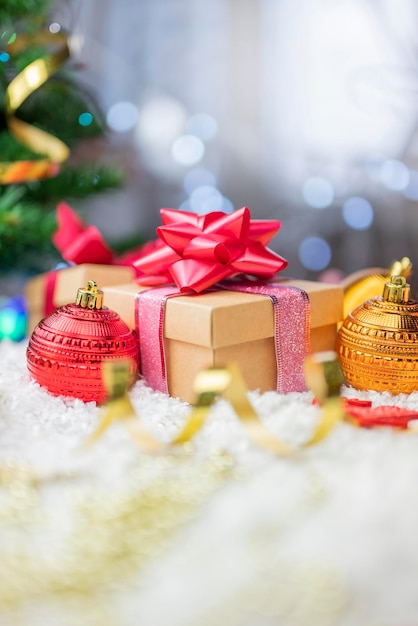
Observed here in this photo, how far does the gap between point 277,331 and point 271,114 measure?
2.77 feet

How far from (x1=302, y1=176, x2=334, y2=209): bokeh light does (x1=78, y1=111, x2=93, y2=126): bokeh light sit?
52 centimetres

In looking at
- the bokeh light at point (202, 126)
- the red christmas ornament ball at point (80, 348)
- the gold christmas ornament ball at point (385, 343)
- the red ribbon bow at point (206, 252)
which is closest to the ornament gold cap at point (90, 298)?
the red christmas ornament ball at point (80, 348)

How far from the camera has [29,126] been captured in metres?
1.24

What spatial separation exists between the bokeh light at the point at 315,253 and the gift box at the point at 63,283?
1.90 feet

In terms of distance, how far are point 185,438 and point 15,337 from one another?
638 millimetres

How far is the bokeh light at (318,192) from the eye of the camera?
56.1 inches

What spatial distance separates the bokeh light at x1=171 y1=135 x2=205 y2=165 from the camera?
5.03 ft

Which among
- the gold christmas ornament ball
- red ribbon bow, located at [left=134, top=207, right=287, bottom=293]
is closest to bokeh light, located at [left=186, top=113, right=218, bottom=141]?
red ribbon bow, located at [left=134, top=207, right=287, bottom=293]

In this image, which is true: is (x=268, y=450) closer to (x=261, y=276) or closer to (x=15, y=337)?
(x=261, y=276)

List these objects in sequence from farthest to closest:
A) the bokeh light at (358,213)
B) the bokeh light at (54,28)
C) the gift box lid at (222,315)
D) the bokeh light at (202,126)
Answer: the bokeh light at (202,126)
the bokeh light at (358,213)
the bokeh light at (54,28)
the gift box lid at (222,315)

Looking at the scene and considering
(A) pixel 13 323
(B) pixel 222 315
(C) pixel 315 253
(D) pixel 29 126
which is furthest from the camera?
(C) pixel 315 253

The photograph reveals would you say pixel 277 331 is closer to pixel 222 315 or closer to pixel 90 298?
pixel 222 315

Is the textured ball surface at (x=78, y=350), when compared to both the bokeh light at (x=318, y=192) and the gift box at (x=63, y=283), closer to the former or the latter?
the gift box at (x=63, y=283)

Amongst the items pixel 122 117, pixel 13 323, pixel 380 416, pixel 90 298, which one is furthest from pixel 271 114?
pixel 380 416
